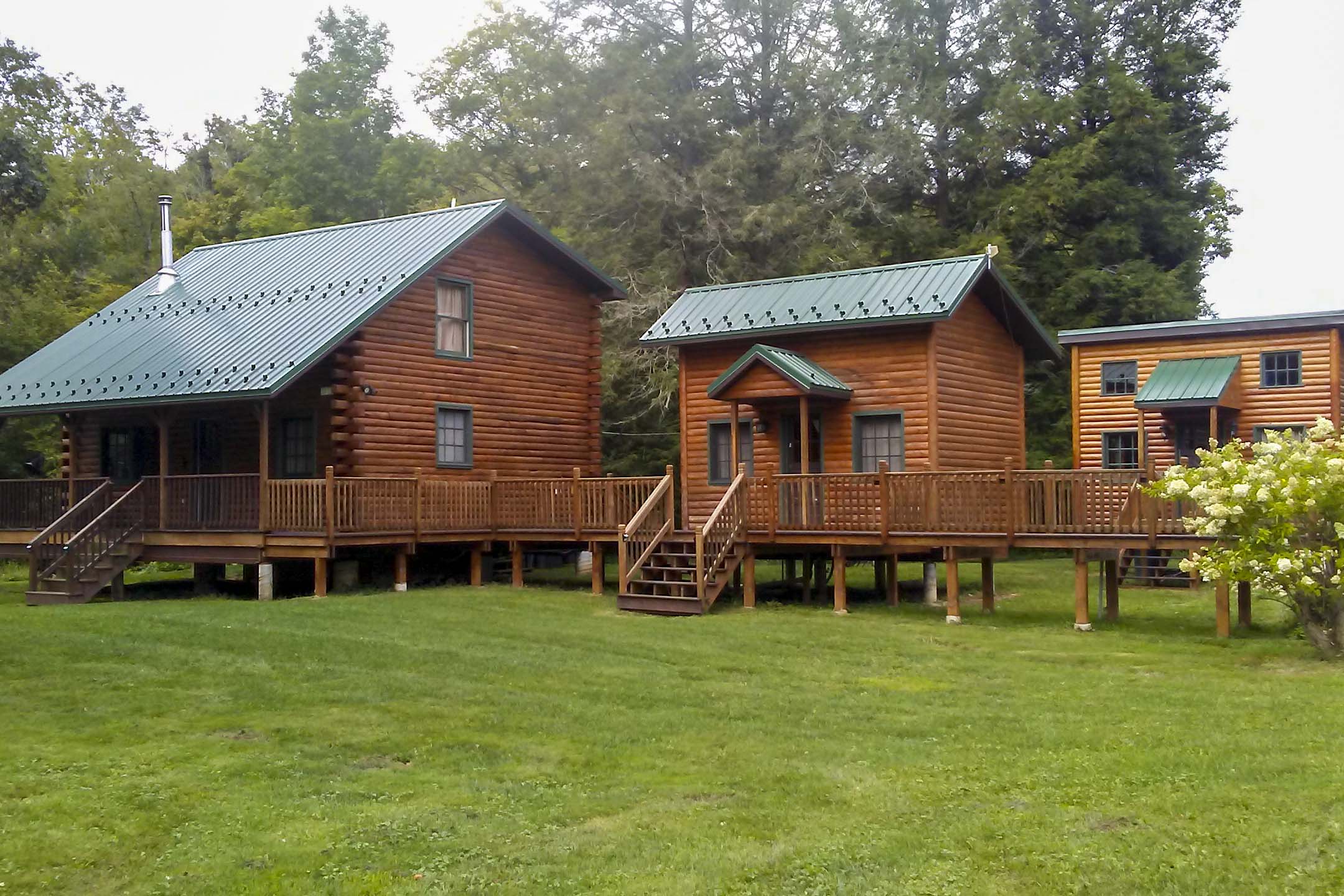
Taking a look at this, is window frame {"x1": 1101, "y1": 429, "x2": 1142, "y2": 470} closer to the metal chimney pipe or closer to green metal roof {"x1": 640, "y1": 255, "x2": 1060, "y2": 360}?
green metal roof {"x1": 640, "y1": 255, "x2": 1060, "y2": 360}

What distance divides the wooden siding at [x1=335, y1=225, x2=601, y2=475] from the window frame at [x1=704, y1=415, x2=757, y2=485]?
15.3 ft

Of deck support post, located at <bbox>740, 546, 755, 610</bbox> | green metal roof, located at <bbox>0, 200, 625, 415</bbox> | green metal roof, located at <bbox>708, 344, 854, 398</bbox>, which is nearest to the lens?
deck support post, located at <bbox>740, 546, 755, 610</bbox>

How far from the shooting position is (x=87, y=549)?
2383cm

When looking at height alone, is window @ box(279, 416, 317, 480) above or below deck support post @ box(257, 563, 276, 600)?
above

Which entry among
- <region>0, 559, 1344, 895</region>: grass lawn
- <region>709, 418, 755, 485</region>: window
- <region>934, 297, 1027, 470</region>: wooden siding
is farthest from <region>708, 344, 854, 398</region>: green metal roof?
<region>0, 559, 1344, 895</region>: grass lawn

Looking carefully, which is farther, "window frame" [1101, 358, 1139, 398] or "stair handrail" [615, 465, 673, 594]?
"window frame" [1101, 358, 1139, 398]

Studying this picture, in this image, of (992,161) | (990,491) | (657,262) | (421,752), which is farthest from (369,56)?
(421,752)

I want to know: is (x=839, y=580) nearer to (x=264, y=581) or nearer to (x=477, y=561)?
(x=477, y=561)

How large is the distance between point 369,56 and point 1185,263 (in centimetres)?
3240

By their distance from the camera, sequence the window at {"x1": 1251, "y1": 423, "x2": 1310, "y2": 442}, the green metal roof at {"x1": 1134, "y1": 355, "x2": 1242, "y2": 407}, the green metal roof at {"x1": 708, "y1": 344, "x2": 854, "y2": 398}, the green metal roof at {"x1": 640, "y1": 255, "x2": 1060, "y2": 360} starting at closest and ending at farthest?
1. the green metal roof at {"x1": 708, "y1": 344, "x2": 854, "y2": 398}
2. the green metal roof at {"x1": 640, "y1": 255, "x2": 1060, "y2": 360}
3. the green metal roof at {"x1": 1134, "y1": 355, "x2": 1242, "y2": 407}
4. the window at {"x1": 1251, "y1": 423, "x2": 1310, "y2": 442}

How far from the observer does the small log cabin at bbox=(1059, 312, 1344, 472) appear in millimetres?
28641

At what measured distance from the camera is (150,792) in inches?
389

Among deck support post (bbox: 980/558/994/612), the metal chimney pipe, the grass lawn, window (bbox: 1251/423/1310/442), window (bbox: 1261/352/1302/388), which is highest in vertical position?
the metal chimney pipe

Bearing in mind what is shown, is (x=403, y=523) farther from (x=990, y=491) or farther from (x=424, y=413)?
(x=990, y=491)
